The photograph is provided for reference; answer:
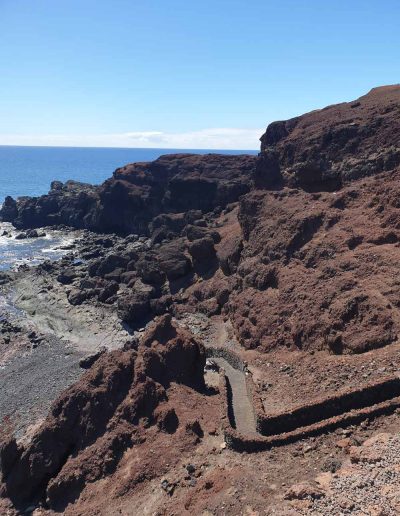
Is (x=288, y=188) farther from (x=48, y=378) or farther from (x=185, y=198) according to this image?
(x=185, y=198)

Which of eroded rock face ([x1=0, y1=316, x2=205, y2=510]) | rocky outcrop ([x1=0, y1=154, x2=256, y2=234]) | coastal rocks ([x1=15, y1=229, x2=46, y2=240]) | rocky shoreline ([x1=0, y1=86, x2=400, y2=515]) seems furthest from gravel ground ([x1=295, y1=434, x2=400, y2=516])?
coastal rocks ([x1=15, y1=229, x2=46, y2=240])

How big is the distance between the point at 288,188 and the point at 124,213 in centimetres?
5241

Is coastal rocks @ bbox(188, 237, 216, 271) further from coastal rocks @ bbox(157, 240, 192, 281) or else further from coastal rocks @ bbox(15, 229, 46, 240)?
coastal rocks @ bbox(15, 229, 46, 240)

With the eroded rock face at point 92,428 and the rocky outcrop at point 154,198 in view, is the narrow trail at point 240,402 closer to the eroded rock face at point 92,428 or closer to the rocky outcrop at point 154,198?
the eroded rock face at point 92,428

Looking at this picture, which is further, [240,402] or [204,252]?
[204,252]

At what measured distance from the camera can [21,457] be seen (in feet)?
89.6

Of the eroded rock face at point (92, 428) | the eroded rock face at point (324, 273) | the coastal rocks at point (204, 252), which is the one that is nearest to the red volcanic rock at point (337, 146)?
the eroded rock face at point (324, 273)

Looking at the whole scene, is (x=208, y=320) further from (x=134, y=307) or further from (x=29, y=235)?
(x=29, y=235)

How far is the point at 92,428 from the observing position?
2731cm

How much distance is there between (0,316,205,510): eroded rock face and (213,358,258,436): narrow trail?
3.66 meters

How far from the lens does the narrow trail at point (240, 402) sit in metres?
26.8

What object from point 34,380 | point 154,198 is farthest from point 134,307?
point 154,198

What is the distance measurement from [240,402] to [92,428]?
9284mm

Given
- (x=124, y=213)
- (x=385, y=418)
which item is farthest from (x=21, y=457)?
(x=124, y=213)
